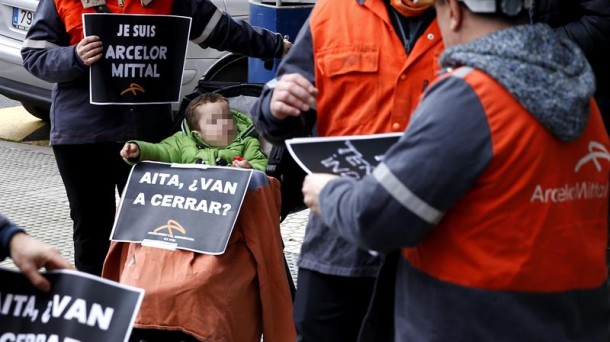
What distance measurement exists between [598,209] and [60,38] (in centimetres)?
287

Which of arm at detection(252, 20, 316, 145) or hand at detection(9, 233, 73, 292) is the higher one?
arm at detection(252, 20, 316, 145)

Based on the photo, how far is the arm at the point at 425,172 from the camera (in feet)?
Result: 7.91

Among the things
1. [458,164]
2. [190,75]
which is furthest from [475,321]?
[190,75]

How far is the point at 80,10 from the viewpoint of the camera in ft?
15.5

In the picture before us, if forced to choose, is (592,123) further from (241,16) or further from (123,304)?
(241,16)

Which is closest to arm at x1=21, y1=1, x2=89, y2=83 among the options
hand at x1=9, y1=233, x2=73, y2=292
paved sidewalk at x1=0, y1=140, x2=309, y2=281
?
paved sidewalk at x1=0, y1=140, x2=309, y2=281

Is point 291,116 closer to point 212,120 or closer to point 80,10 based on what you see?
point 212,120

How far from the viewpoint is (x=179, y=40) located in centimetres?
479

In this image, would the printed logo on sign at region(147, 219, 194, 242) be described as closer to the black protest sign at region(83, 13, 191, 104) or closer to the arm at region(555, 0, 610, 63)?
the black protest sign at region(83, 13, 191, 104)

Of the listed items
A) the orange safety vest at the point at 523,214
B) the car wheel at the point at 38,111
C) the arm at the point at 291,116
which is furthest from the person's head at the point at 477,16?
the car wheel at the point at 38,111

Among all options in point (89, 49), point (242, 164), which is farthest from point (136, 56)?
point (242, 164)

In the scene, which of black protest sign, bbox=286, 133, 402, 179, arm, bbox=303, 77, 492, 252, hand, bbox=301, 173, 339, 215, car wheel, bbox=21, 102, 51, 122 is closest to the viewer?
arm, bbox=303, 77, 492, 252

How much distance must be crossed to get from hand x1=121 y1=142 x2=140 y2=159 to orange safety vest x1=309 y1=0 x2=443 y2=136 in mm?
1516

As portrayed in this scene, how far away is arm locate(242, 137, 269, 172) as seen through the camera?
475 cm
